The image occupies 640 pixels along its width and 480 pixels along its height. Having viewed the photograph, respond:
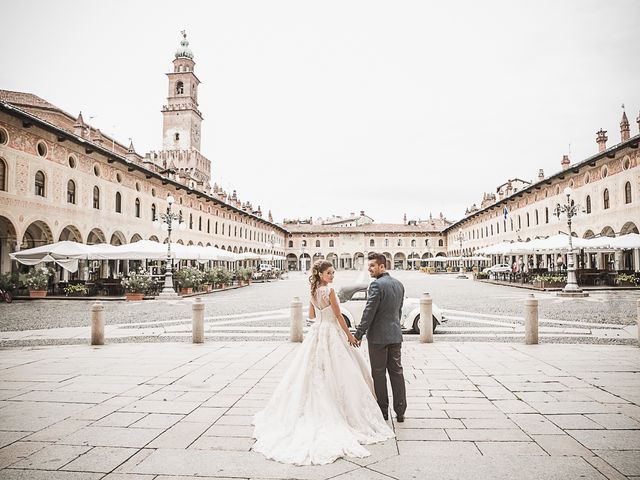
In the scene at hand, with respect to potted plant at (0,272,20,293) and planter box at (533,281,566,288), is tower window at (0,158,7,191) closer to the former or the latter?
potted plant at (0,272,20,293)

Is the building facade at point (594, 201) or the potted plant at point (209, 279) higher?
the building facade at point (594, 201)

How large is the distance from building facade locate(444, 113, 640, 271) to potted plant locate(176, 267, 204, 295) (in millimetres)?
17890

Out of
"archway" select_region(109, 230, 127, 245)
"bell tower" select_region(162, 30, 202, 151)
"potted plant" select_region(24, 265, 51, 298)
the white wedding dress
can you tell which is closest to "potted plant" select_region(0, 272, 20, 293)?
"potted plant" select_region(24, 265, 51, 298)

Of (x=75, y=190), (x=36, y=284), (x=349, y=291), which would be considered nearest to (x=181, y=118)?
(x=75, y=190)

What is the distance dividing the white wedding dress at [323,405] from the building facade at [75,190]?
796 inches

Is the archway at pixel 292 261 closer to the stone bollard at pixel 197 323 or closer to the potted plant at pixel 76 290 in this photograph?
the potted plant at pixel 76 290

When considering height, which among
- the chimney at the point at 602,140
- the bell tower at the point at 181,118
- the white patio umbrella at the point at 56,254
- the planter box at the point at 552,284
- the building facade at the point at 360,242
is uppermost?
the bell tower at the point at 181,118

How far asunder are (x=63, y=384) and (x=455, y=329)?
798 centimetres

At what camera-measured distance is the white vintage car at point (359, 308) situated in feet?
29.7

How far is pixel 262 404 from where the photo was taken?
4.97 meters

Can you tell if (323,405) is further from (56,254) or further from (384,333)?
(56,254)

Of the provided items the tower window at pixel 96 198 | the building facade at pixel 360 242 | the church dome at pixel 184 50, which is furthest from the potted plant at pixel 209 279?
the church dome at pixel 184 50

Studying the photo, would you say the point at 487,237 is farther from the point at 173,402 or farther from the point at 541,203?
A: the point at 173,402

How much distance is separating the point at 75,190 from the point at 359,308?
69.7 ft
